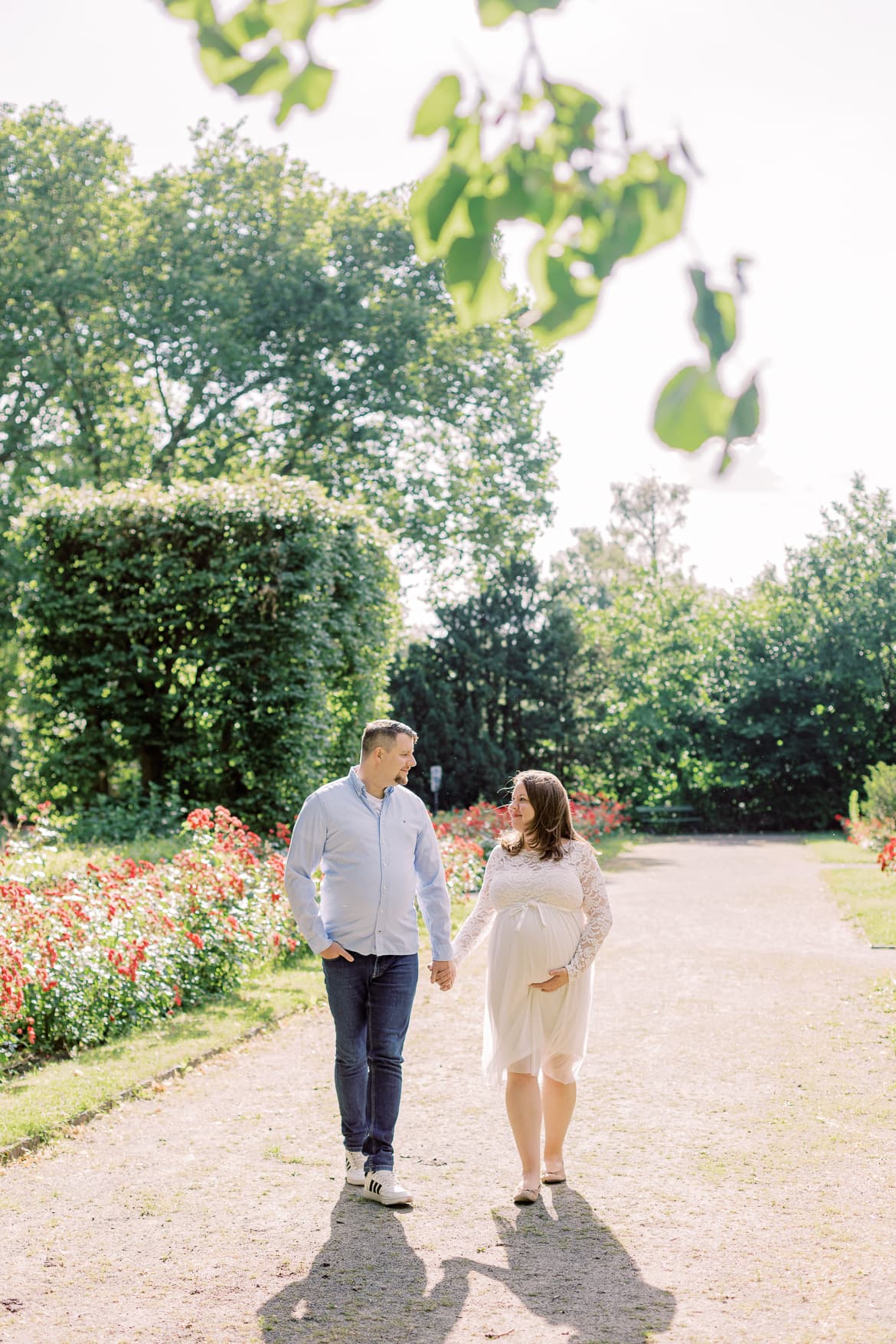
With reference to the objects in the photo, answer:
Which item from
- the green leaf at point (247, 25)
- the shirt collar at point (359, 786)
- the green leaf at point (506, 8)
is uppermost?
the green leaf at point (247, 25)

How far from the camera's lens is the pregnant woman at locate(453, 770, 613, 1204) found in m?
5.68

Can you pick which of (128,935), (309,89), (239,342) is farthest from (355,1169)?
(239,342)

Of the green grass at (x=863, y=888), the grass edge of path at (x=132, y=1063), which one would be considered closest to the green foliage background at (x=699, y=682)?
the green grass at (x=863, y=888)

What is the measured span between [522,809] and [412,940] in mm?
739

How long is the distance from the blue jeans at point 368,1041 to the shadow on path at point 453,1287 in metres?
0.41

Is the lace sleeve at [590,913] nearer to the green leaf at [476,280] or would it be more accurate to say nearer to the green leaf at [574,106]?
the green leaf at [476,280]

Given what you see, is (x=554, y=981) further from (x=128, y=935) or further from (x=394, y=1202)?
(x=128, y=935)

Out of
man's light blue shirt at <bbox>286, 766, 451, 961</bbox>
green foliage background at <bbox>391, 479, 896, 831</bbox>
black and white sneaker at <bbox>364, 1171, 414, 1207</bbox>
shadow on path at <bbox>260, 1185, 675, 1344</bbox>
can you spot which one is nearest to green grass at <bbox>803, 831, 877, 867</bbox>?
green foliage background at <bbox>391, 479, 896, 831</bbox>

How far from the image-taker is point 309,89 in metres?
2.50

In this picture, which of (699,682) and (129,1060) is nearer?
(129,1060)

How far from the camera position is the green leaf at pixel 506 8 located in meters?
2.35

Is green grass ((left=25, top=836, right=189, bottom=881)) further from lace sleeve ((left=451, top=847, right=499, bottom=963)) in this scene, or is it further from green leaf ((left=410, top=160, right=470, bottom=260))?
green leaf ((left=410, top=160, right=470, bottom=260))

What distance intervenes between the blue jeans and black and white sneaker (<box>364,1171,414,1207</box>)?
14 cm

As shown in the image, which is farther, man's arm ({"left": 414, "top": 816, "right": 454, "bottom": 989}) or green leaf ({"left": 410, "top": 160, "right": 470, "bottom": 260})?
man's arm ({"left": 414, "top": 816, "right": 454, "bottom": 989})
